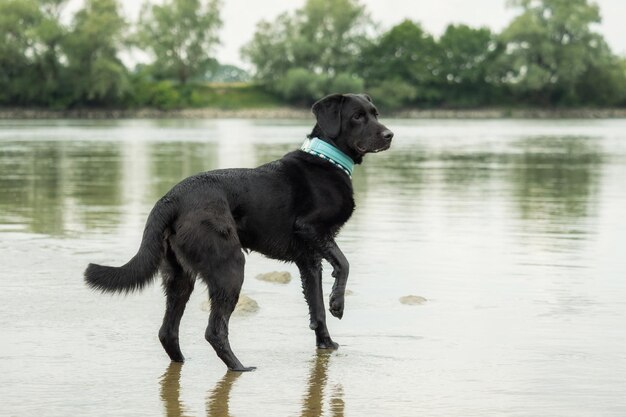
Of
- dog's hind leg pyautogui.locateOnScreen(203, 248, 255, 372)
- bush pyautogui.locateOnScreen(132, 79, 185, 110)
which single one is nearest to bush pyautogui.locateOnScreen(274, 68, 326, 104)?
bush pyautogui.locateOnScreen(132, 79, 185, 110)

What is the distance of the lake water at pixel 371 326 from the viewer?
21.5ft

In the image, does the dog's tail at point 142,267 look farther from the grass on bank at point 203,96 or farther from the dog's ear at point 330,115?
the grass on bank at point 203,96

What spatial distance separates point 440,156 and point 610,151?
6.99 meters

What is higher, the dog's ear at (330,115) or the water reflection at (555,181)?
the dog's ear at (330,115)

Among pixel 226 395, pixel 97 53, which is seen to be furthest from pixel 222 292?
pixel 97 53

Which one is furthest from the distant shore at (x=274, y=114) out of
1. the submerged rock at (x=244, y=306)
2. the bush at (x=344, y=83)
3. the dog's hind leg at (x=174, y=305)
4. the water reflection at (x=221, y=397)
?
the water reflection at (x=221, y=397)

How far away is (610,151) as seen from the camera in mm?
38562

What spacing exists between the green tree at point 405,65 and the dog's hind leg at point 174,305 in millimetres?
128260

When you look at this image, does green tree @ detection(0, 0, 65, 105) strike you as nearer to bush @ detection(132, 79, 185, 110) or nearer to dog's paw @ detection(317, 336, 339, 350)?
bush @ detection(132, 79, 185, 110)

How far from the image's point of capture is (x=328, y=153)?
7.64 metres

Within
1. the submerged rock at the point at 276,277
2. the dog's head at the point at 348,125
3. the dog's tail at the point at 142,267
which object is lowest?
the submerged rock at the point at 276,277

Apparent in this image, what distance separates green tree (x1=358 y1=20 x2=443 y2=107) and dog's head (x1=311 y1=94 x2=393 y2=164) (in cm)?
12774

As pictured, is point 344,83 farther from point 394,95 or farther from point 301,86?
point 394,95

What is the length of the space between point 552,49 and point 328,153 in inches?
4942
